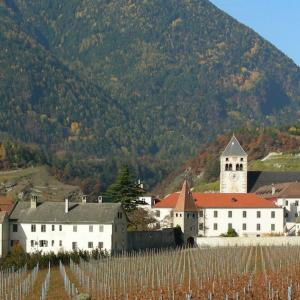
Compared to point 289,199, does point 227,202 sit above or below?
below

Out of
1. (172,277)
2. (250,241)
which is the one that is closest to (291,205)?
(250,241)

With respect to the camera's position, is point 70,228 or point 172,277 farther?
point 70,228

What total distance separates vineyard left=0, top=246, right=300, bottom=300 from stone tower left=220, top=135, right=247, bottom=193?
2111 inches

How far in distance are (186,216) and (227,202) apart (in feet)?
30.0

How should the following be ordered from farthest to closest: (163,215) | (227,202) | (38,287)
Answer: (163,215)
(227,202)
(38,287)

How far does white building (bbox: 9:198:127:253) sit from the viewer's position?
108562 mm

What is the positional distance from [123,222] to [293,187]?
131ft

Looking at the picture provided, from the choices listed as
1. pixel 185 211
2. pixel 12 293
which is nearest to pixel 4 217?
pixel 185 211

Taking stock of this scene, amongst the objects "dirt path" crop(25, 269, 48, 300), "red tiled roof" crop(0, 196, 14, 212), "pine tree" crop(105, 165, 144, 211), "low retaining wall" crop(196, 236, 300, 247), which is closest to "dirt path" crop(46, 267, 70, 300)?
"dirt path" crop(25, 269, 48, 300)

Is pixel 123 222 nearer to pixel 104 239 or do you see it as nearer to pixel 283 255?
pixel 104 239

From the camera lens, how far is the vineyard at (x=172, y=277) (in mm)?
59031

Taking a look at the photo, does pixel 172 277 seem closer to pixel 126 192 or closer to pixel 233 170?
pixel 126 192

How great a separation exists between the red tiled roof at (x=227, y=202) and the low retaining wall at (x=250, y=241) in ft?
52.2

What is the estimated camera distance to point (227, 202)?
132 meters
